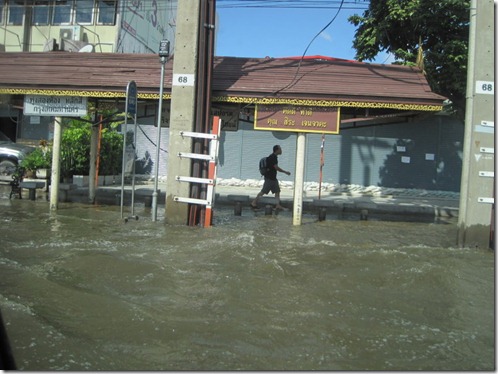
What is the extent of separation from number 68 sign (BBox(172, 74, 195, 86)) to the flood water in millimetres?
2994

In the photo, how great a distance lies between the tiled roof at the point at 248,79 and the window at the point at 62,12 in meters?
16.0

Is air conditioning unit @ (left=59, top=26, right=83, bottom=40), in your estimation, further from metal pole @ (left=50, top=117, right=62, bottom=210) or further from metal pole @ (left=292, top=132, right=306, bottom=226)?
metal pole @ (left=292, top=132, right=306, bottom=226)

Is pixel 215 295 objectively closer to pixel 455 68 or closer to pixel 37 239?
pixel 37 239

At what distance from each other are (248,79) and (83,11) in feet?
63.6

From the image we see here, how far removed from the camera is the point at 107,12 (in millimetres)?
25922

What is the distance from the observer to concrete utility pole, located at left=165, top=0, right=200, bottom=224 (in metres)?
9.86

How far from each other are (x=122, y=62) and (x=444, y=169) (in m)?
13.8

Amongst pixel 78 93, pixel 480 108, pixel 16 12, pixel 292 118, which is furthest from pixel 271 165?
pixel 16 12

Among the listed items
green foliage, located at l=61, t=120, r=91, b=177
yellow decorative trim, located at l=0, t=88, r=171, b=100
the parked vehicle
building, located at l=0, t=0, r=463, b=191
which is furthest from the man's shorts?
the parked vehicle

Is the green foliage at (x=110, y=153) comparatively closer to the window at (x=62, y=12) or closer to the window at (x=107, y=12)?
the window at (x=107, y=12)

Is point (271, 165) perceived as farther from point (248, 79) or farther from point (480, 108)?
point (480, 108)

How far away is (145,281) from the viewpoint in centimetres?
584

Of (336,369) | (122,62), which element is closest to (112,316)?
(336,369)

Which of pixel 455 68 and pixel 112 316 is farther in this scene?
pixel 455 68
